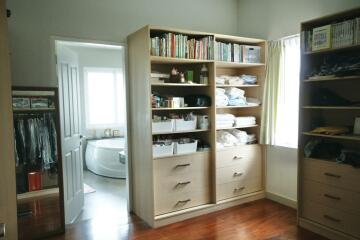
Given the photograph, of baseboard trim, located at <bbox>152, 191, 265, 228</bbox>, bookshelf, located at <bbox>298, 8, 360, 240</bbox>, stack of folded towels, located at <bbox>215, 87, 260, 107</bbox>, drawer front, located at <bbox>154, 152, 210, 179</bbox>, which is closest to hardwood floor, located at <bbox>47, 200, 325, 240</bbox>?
baseboard trim, located at <bbox>152, 191, 265, 228</bbox>

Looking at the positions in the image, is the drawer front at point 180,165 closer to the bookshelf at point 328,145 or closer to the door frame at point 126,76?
the door frame at point 126,76

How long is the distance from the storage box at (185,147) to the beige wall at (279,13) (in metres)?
1.80

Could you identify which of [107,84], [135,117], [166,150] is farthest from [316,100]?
[107,84]

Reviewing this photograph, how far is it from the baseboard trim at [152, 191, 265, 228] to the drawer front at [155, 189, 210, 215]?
0.23 ft

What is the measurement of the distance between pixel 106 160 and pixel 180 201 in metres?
2.53

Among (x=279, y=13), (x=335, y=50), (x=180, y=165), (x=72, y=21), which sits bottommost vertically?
(x=180, y=165)

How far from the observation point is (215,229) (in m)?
2.94

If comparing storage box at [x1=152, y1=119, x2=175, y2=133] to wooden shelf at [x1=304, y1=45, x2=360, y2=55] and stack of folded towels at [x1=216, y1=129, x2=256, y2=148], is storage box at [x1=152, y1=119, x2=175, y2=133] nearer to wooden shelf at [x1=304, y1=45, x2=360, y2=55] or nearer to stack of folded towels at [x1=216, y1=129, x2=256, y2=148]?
stack of folded towels at [x1=216, y1=129, x2=256, y2=148]

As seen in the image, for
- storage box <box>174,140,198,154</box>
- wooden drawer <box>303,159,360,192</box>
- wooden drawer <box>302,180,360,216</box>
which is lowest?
wooden drawer <box>302,180,360,216</box>

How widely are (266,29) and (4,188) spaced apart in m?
3.55

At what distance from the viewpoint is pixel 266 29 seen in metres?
3.70

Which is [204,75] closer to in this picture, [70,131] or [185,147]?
[185,147]

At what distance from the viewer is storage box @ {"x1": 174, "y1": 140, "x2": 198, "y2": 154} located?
313cm

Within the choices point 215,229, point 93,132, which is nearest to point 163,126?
point 215,229
